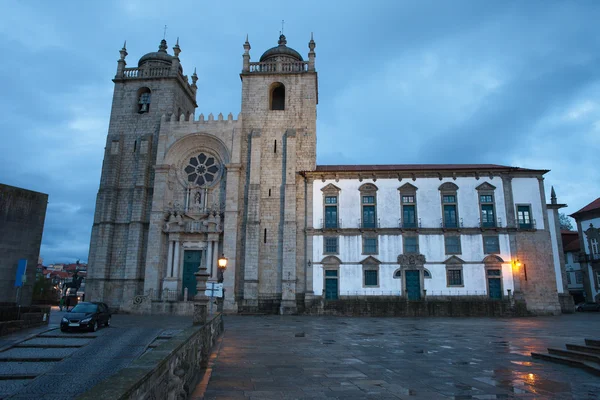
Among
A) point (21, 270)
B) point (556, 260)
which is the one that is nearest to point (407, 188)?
point (556, 260)

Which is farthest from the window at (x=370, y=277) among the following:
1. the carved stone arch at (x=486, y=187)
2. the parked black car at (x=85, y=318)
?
the parked black car at (x=85, y=318)

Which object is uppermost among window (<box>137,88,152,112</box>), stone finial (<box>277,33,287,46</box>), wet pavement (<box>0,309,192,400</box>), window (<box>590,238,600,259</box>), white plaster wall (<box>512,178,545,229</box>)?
stone finial (<box>277,33,287,46</box>)

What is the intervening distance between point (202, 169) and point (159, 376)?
31722 mm

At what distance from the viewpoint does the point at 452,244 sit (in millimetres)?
30219

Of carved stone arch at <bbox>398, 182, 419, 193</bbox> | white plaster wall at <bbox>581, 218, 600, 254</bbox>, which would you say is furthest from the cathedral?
white plaster wall at <bbox>581, 218, 600, 254</bbox>

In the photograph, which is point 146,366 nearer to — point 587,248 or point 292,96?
point 292,96

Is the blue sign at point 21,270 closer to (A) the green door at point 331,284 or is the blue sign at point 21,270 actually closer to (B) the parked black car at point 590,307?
(A) the green door at point 331,284

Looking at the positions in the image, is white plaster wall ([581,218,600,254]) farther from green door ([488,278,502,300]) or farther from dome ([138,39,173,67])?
dome ([138,39,173,67])

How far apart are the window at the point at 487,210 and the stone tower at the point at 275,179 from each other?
45.0ft

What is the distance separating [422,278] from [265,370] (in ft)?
76.6

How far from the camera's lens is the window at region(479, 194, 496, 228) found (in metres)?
30.5

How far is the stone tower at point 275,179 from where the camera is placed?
99.7 ft

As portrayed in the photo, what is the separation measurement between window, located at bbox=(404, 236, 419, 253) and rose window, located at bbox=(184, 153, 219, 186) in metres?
17.3

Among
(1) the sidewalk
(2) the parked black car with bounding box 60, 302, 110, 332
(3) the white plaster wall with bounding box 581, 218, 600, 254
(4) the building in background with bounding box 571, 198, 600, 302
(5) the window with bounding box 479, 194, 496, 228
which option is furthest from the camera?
(3) the white plaster wall with bounding box 581, 218, 600, 254
